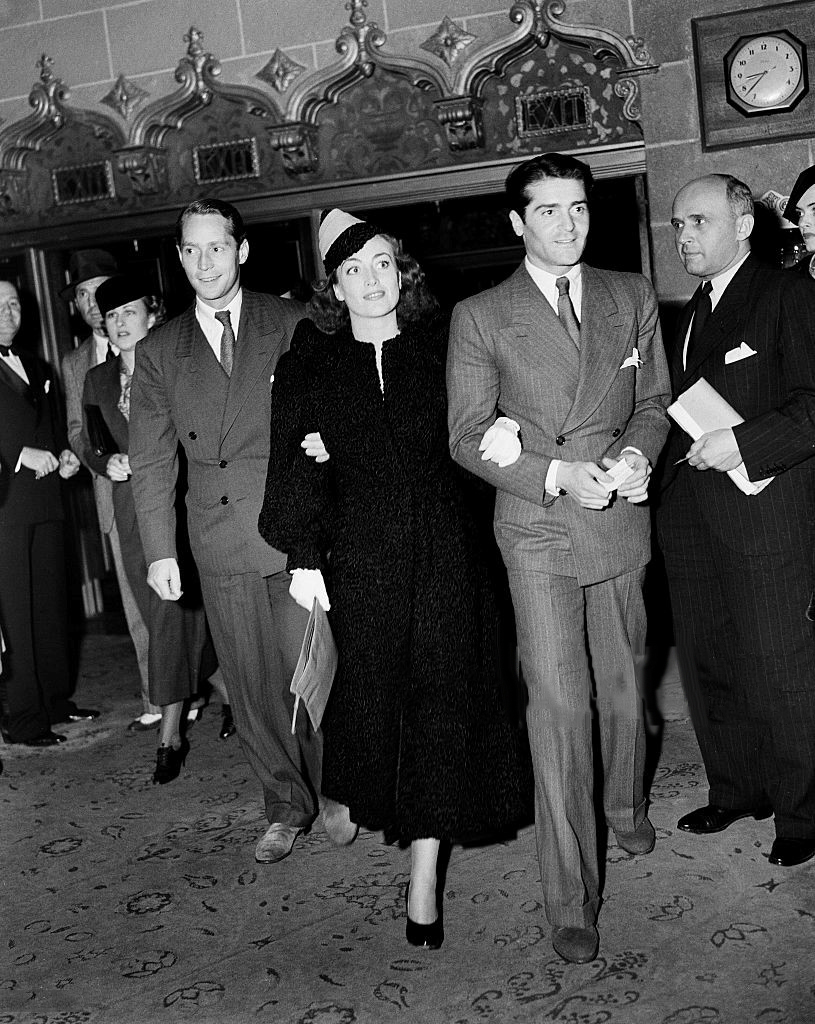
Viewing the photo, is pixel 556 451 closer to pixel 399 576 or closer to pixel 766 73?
pixel 399 576

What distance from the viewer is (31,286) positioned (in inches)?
258

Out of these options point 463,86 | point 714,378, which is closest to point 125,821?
point 714,378

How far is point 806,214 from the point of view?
343 centimetres

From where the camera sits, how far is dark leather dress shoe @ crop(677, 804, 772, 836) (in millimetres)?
3398

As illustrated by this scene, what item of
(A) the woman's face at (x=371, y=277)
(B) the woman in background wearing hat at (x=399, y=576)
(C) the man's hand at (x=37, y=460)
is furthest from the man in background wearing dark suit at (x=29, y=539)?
(A) the woman's face at (x=371, y=277)

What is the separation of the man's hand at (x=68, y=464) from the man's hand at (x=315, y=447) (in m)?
2.24

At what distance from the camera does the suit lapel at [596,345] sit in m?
2.79

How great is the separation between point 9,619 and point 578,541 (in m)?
2.94

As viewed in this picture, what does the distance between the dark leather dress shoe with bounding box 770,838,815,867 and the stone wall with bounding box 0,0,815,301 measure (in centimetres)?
271

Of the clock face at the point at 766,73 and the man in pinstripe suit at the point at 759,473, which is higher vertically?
the clock face at the point at 766,73

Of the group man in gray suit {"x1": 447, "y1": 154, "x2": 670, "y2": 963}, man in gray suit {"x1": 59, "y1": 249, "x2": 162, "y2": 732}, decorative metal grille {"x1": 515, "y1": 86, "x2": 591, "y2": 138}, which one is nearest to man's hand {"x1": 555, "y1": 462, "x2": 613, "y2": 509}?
man in gray suit {"x1": 447, "y1": 154, "x2": 670, "y2": 963}

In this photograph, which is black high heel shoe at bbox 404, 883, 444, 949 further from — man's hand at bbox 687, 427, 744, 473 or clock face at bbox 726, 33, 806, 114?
clock face at bbox 726, 33, 806, 114

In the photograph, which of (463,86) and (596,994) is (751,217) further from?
(463,86)

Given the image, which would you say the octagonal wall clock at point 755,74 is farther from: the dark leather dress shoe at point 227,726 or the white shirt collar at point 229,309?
the dark leather dress shoe at point 227,726
